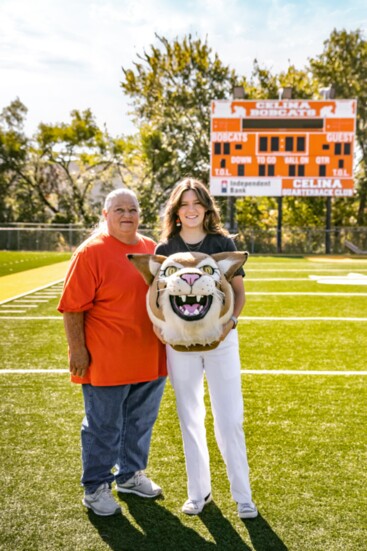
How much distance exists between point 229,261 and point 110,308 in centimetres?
58

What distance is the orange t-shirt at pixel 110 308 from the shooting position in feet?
8.89

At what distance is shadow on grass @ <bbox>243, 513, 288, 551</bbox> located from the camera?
2.46m

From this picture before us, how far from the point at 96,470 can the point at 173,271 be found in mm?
1005

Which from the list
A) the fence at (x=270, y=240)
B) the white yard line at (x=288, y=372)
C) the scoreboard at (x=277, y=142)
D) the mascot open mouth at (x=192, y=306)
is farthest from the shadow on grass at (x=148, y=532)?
the fence at (x=270, y=240)

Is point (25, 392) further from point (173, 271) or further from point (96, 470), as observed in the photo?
point (173, 271)

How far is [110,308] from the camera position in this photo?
276cm

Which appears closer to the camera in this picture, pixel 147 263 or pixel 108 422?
pixel 147 263

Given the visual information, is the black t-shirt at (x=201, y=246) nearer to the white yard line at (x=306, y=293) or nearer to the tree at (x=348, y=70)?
the white yard line at (x=306, y=293)

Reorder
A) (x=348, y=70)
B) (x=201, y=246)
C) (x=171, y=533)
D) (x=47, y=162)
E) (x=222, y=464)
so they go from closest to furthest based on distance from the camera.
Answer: (x=171, y=533) < (x=201, y=246) < (x=222, y=464) < (x=348, y=70) < (x=47, y=162)

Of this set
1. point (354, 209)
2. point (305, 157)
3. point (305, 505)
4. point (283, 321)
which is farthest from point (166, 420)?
point (354, 209)

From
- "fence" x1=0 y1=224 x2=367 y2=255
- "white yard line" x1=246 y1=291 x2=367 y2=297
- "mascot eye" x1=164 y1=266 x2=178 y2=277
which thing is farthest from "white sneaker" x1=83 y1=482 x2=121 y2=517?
"fence" x1=0 y1=224 x2=367 y2=255

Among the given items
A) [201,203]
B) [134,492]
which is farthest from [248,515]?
[201,203]

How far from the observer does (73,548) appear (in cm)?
244

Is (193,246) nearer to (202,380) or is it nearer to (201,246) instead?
(201,246)
